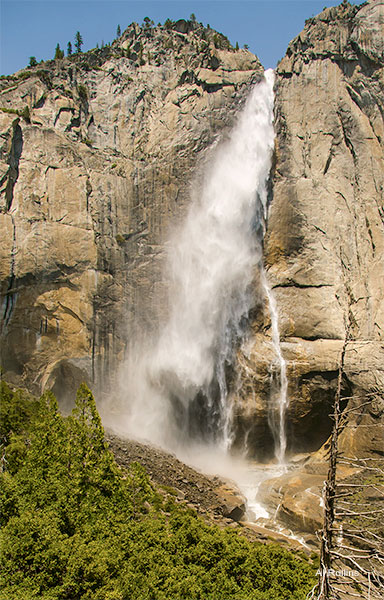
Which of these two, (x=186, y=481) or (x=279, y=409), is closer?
(x=186, y=481)

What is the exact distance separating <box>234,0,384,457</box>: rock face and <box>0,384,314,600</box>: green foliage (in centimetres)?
1726

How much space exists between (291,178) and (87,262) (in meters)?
18.2

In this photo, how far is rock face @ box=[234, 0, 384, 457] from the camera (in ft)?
115

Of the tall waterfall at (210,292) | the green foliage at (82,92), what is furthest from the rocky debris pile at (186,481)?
the green foliage at (82,92)

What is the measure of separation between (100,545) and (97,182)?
1224 inches

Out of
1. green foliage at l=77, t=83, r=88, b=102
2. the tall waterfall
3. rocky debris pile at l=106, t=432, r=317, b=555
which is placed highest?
green foliage at l=77, t=83, r=88, b=102

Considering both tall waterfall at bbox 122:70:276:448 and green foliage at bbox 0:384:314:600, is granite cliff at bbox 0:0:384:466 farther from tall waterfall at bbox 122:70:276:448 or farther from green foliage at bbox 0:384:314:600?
green foliage at bbox 0:384:314:600

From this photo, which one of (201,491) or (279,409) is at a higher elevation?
(279,409)

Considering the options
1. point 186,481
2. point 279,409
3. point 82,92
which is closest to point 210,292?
point 279,409

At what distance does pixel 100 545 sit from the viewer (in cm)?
1496

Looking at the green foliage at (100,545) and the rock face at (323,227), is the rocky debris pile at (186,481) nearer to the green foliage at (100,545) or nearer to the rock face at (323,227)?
the green foliage at (100,545)

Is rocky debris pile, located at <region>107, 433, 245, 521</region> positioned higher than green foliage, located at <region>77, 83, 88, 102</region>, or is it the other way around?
green foliage, located at <region>77, 83, 88, 102</region>

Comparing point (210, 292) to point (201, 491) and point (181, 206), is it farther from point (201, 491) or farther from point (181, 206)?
point (201, 491)

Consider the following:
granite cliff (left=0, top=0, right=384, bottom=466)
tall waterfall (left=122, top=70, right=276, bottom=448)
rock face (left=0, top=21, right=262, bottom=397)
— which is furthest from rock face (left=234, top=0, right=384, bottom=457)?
rock face (left=0, top=21, right=262, bottom=397)
